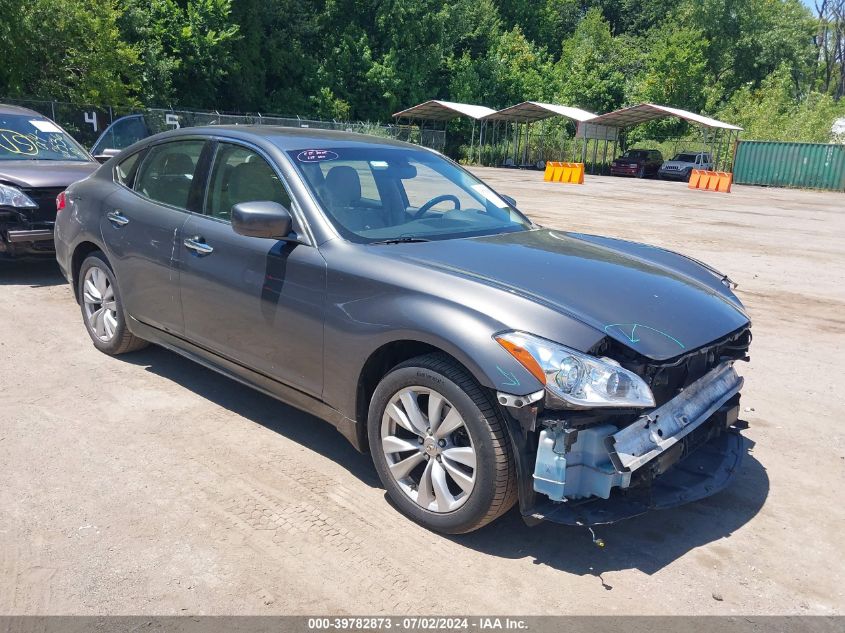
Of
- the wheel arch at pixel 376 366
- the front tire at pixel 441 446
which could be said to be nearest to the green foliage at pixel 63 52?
the wheel arch at pixel 376 366

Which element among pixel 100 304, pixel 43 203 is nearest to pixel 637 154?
pixel 43 203

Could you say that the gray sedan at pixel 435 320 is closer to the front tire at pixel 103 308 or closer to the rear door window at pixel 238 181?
the rear door window at pixel 238 181

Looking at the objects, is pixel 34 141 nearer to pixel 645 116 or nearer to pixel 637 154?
pixel 637 154

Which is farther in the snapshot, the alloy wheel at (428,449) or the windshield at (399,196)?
the windshield at (399,196)

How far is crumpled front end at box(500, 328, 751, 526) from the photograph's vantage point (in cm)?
286

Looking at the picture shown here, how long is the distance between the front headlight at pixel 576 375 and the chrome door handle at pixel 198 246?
6.70 ft

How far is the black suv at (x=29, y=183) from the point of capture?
7180mm

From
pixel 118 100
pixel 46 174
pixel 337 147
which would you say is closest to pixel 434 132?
pixel 118 100

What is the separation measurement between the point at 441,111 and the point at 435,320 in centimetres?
4156

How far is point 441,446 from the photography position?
10.5 ft

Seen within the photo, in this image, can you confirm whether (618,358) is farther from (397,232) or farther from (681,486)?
(397,232)

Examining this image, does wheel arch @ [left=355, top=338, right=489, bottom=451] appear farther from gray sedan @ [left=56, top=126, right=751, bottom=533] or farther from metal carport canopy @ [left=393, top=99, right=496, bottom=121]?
metal carport canopy @ [left=393, top=99, right=496, bottom=121]

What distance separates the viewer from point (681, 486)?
10.8ft

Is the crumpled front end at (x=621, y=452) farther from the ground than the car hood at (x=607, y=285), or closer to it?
closer to it
